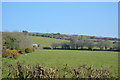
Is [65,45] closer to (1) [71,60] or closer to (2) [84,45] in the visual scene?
(2) [84,45]

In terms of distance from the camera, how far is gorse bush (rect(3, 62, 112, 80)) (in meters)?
9.86

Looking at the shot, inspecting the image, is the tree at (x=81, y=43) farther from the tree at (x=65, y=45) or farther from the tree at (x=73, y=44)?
the tree at (x=65, y=45)

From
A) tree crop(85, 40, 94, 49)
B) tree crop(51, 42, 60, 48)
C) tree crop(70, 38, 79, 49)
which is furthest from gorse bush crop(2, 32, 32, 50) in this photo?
tree crop(85, 40, 94, 49)

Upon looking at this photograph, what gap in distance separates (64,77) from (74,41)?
57.8 metres

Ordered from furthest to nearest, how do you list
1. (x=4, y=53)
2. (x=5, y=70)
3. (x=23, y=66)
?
(x=4, y=53), (x=5, y=70), (x=23, y=66)

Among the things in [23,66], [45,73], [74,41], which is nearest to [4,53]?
[23,66]

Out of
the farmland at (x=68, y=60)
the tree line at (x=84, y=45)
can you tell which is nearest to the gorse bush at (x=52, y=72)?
the farmland at (x=68, y=60)

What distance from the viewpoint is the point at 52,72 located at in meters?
9.89

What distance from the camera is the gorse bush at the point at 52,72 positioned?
388 inches

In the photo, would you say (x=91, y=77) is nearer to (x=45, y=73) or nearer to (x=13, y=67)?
(x=45, y=73)

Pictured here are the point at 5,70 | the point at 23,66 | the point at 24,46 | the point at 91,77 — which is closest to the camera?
the point at 91,77

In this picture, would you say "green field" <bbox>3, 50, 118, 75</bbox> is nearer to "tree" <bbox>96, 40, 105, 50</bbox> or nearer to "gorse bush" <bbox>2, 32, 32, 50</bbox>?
"gorse bush" <bbox>2, 32, 32, 50</bbox>

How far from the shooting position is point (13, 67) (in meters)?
11.1

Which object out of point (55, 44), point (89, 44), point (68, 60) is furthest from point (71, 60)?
point (55, 44)
